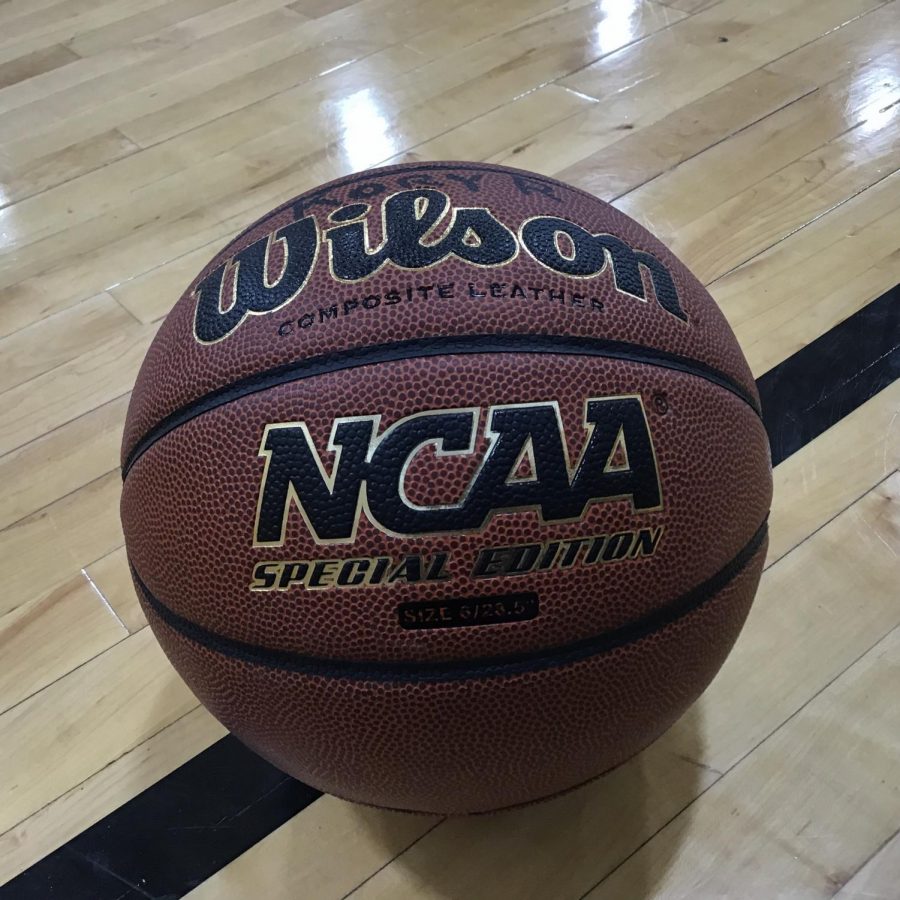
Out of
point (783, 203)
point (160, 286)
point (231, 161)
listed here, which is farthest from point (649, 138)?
point (160, 286)

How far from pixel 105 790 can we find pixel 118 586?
11.7 inches

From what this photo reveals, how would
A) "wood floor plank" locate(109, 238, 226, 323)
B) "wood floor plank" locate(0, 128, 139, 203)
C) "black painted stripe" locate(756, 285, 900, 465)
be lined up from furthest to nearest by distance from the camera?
"wood floor plank" locate(0, 128, 139, 203), "wood floor plank" locate(109, 238, 226, 323), "black painted stripe" locate(756, 285, 900, 465)

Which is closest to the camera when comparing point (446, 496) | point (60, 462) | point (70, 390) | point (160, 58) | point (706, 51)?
point (446, 496)

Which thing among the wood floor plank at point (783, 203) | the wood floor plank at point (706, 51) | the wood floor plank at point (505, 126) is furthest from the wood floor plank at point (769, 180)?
the wood floor plank at point (505, 126)

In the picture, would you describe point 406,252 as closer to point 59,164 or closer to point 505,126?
point 505,126

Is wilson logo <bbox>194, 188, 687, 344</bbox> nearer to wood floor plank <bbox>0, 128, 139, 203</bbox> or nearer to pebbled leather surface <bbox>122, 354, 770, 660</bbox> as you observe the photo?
pebbled leather surface <bbox>122, 354, 770, 660</bbox>

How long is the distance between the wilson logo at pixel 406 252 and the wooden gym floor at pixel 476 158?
A: 1.86 ft

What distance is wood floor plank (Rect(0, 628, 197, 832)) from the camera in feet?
3.80

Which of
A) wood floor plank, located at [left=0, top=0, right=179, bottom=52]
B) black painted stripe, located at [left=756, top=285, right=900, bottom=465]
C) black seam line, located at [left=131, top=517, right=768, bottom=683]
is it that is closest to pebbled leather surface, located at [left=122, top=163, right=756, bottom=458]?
black seam line, located at [left=131, top=517, right=768, bottom=683]

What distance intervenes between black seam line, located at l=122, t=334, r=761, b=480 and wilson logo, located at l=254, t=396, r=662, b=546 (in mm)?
48

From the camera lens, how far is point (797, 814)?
1063 millimetres

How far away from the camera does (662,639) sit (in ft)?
2.66

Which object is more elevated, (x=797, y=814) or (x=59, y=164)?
(x=59, y=164)

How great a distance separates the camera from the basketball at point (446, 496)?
74cm
